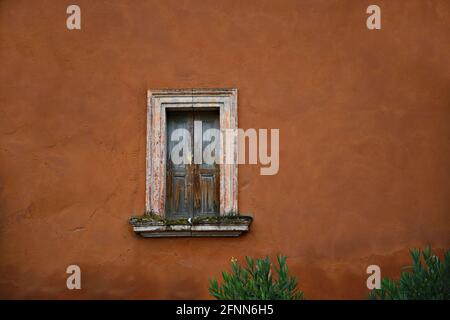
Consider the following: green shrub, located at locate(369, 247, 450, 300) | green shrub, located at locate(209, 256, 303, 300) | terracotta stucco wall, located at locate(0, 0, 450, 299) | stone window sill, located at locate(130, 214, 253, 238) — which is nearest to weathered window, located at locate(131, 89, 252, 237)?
stone window sill, located at locate(130, 214, 253, 238)

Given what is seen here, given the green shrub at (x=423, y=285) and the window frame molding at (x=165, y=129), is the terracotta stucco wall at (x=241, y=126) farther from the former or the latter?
the green shrub at (x=423, y=285)

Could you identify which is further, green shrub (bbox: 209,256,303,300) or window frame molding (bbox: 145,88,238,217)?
window frame molding (bbox: 145,88,238,217)

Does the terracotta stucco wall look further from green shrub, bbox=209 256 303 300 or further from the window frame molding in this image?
green shrub, bbox=209 256 303 300

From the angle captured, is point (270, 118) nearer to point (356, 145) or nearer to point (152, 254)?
point (356, 145)

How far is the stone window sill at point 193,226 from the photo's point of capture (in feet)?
26.2

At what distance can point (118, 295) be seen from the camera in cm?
799

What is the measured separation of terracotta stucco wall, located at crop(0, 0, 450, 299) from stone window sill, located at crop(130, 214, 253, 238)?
0.32 feet

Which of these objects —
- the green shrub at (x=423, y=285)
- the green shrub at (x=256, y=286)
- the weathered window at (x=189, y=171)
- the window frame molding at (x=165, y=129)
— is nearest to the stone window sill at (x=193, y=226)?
the weathered window at (x=189, y=171)

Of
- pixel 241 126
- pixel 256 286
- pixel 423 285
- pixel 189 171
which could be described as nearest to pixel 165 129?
pixel 189 171

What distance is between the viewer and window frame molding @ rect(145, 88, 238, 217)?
26.7ft

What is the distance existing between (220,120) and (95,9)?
5.86 ft

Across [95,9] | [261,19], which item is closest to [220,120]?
[261,19]

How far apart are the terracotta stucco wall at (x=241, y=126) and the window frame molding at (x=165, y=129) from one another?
4.3 inches

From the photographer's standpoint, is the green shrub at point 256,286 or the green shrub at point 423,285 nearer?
the green shrub at point 256,286
